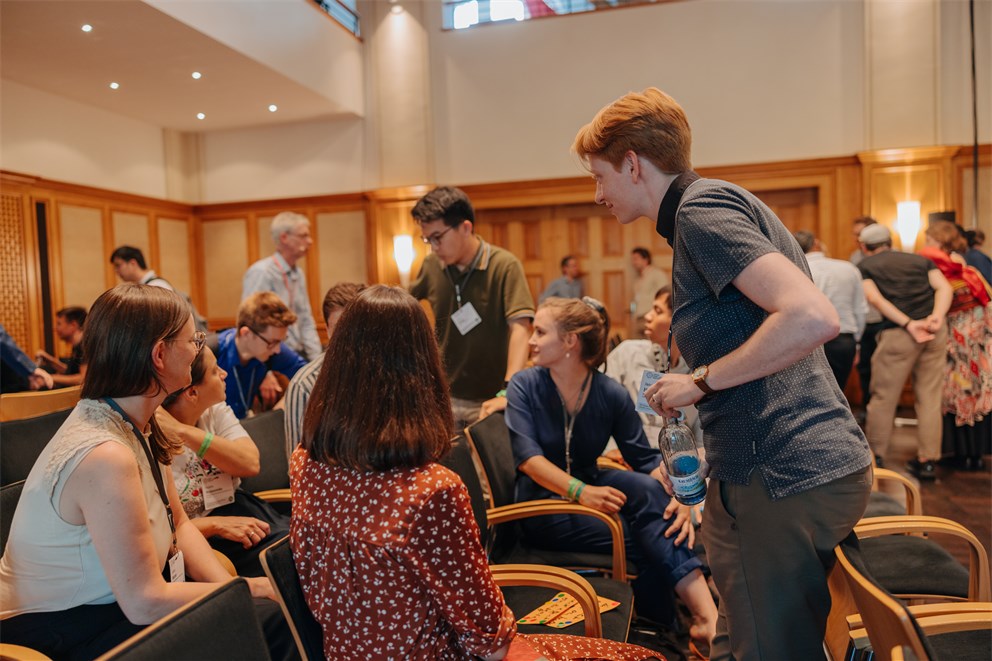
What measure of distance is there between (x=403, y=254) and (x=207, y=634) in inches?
291

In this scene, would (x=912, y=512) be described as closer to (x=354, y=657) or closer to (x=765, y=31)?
(x=354, y=657)

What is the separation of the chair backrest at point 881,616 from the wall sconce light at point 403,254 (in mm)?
7247

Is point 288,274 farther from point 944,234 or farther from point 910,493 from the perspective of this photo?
point 944,234

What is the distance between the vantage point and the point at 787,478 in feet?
4.17

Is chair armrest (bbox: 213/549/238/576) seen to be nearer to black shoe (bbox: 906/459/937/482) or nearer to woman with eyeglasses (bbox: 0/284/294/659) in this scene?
woman with eyeglasses (bbox: 0/284/294/659)

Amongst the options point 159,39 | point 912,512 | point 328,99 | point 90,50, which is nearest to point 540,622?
point 912,512

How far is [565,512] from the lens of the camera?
2.32 m

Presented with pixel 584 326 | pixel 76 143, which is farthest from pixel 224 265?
pixel 584 326

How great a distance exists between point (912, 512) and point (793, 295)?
1.65m

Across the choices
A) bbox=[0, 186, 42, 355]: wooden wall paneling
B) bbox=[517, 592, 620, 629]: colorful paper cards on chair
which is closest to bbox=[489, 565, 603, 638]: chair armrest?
bbox=[517, 592, 620, 629]: colorful paper cards on chair

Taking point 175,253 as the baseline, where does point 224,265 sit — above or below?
below

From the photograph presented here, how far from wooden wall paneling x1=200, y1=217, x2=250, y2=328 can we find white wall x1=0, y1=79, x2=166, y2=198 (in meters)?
0.74

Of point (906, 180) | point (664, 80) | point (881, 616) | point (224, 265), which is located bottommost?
point (881, 616)

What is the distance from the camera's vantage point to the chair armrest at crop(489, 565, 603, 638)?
68.8 inches
